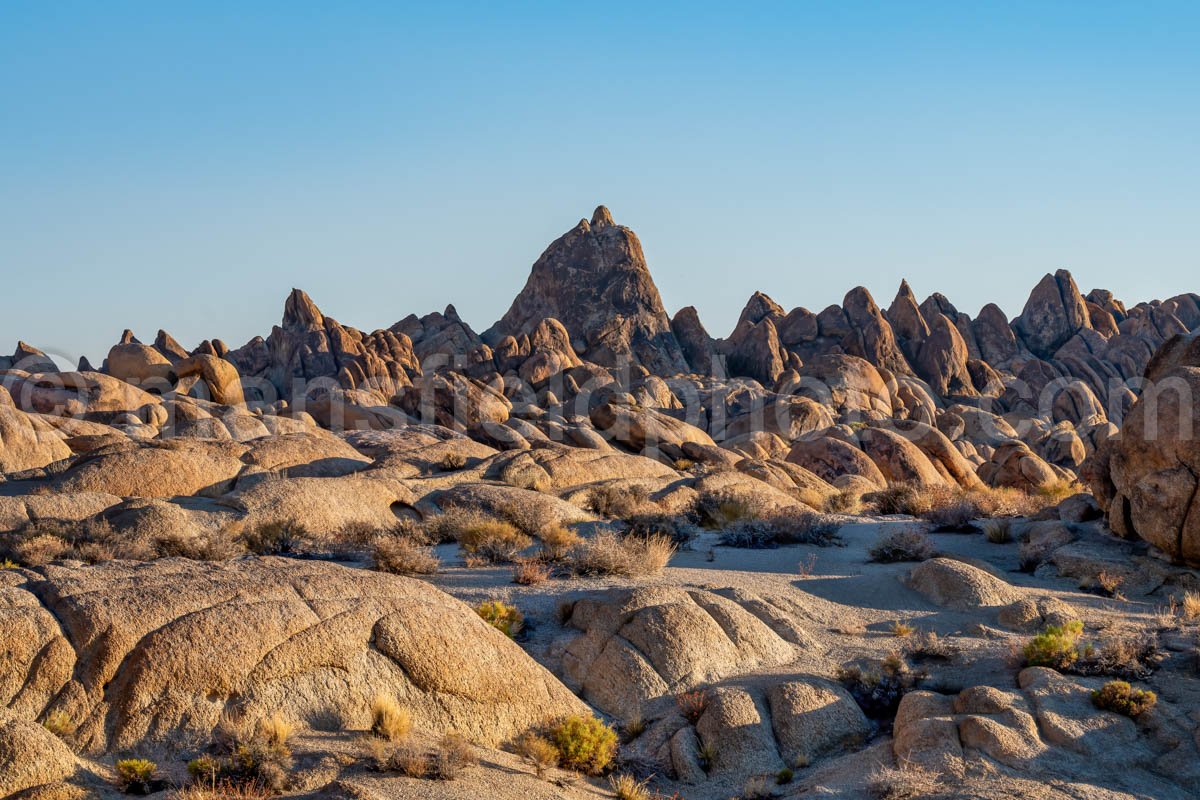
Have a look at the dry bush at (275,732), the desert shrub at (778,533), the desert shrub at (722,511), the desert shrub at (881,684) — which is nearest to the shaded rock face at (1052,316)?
the desert shrub at (722,511)

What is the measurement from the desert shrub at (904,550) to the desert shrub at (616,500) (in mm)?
5510

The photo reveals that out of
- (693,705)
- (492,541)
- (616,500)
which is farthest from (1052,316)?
(693,705)

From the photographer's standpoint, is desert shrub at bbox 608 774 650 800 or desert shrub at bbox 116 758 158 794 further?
desert shrub at bbox 608 774 650 800

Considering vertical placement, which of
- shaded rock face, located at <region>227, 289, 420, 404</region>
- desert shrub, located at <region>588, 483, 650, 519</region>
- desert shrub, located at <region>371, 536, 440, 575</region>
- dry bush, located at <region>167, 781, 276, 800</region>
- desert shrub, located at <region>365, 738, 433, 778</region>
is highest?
shaded rock face, located at <region>227, 289, 420, 404</region>

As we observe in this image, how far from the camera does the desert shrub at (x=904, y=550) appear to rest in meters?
18.6

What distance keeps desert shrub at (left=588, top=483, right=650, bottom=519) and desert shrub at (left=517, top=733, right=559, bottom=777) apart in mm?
12493

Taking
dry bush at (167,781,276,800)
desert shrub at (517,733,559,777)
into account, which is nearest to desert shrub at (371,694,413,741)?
desert shrub at (517,733,559,777)

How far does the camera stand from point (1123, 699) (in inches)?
399

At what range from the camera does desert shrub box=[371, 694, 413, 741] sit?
8945 mm

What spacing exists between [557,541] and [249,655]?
29.3 ft

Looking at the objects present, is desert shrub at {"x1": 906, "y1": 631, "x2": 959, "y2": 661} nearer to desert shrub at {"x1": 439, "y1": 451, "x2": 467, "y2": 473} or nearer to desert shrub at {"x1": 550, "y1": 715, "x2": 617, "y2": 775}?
desert shrub at {"x1": 550, "y1": 715, "x2": 617, "y2": 775}

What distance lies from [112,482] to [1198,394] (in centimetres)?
2025

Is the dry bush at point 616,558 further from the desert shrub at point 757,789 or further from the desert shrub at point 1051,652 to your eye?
the desert shrub at point 757,789

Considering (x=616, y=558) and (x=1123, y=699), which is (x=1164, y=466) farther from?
(x=616, y=558)
